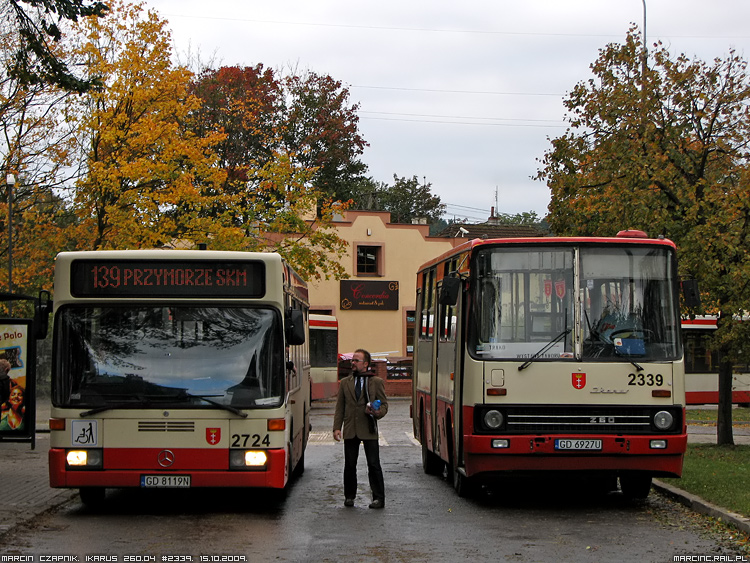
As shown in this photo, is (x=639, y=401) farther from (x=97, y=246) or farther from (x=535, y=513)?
(x=97, y=246)

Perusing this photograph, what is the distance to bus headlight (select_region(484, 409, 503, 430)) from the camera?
1191 cm

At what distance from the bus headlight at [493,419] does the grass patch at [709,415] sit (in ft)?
66.7

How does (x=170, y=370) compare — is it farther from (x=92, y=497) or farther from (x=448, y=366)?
(x=448, y=366)

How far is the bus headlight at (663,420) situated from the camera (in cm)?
1195

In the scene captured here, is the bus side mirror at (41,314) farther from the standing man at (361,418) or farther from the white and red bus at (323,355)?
the white and red bus at (323,355)

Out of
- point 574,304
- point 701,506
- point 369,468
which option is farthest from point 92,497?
point 701,506

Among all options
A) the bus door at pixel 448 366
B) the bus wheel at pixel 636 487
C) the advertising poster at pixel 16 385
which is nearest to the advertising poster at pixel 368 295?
the advertising poster at pixel 16 385

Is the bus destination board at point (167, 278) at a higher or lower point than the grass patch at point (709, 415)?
higher

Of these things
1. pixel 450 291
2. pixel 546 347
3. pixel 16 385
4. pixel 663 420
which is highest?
pixel 450 291

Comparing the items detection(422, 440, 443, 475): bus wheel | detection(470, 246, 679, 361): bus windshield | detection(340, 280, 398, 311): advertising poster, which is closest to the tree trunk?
detection(422, 440, 443, 475): bus wheel

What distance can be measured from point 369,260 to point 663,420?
38042 millimetres

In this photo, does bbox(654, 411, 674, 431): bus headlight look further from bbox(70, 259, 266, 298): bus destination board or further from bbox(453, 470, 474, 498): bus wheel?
bbox(70, 259, 266, 298): bus destination board

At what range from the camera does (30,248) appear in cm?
2625

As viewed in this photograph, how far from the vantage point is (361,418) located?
1229cm
